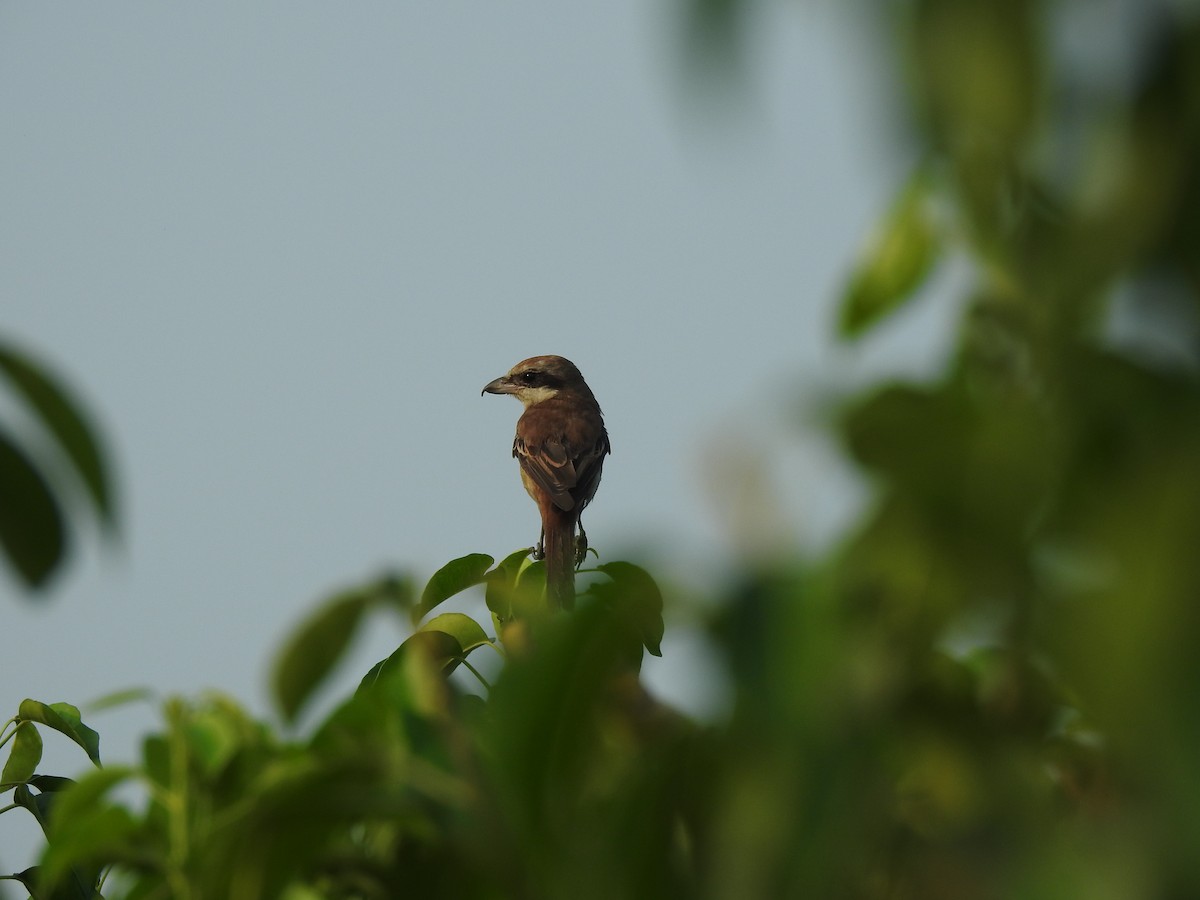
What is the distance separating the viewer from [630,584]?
3.44 feet

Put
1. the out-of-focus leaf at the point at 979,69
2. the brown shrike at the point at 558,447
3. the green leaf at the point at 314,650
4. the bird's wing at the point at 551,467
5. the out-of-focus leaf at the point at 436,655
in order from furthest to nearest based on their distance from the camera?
the bird's wing at the point at 551,467 → the brown shrike at the point at 558,447 → the out-of-focus leaf at the point at 436,655 → the green leaf at the point at 314,650 → the out-of-focus leaf at the point at 979,69

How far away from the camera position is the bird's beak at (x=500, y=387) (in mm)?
14031

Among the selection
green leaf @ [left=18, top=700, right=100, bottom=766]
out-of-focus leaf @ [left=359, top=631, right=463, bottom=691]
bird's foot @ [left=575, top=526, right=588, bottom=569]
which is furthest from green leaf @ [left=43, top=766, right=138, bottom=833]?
bird's foot @ [left=575, top=526, right=588, bottom=569]

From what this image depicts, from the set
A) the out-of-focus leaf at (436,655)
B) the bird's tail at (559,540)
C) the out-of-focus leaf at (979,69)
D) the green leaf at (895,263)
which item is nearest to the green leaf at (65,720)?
the out-of-focus leaf at (436,655)

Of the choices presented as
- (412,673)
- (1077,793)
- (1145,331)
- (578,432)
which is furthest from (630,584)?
(578,432)

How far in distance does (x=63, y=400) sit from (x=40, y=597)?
15 cm

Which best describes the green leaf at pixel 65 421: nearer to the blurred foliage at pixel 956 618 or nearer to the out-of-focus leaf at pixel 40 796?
the blurred foliage at pixel 956 618

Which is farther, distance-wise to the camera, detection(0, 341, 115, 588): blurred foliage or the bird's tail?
the bird's tail

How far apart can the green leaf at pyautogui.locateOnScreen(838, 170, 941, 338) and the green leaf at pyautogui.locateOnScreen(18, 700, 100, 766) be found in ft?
7.60

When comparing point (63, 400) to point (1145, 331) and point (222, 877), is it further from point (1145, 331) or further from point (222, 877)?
point (1145, 331)

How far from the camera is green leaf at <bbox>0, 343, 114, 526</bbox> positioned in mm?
976

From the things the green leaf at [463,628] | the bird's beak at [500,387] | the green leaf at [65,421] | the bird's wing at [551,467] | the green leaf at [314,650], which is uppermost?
the bird's beak at [500,387]

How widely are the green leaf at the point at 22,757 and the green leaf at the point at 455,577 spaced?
0.91m

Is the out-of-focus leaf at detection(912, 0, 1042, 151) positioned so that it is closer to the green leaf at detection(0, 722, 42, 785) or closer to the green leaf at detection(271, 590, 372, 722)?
the green leaf at detection(271, 590, 372, 722)
